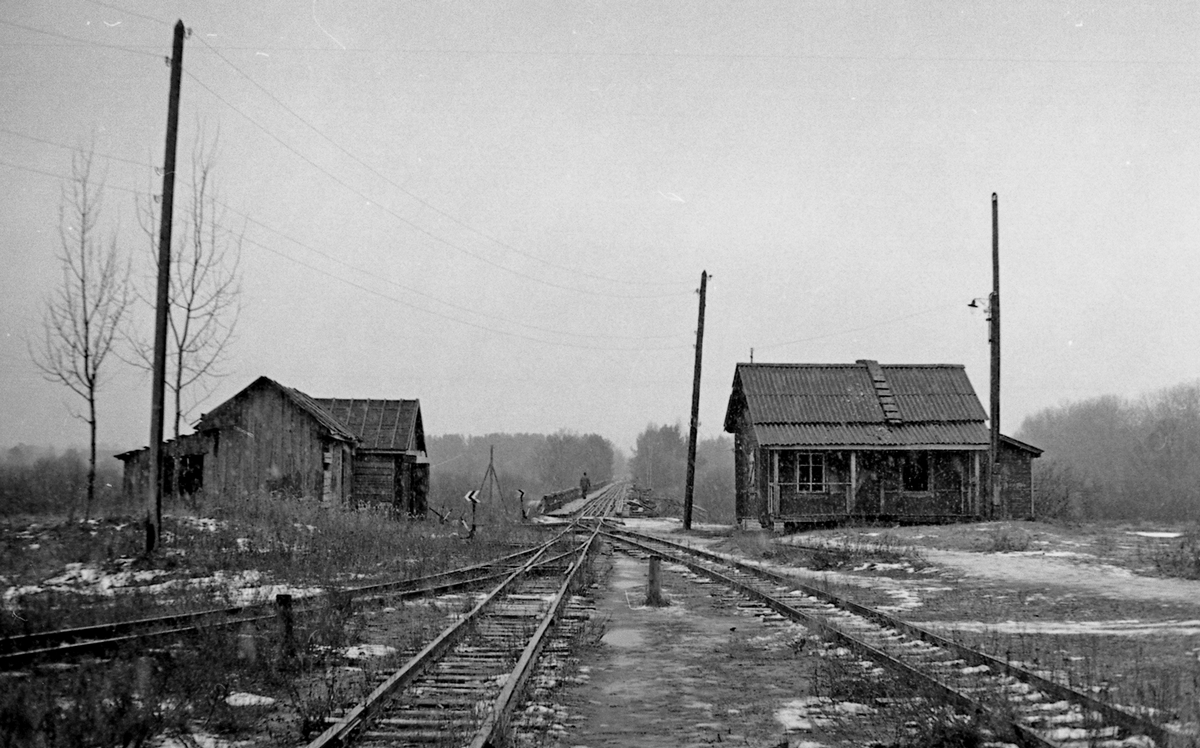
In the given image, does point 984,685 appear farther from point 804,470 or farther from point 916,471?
point 916,471

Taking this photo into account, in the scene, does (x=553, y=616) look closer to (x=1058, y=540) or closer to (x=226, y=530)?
(x=226, y=530)

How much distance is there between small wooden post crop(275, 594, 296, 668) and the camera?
8000 millimetres

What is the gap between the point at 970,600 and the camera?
13352mm

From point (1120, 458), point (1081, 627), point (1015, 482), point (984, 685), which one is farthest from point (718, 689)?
point (1120, 458)

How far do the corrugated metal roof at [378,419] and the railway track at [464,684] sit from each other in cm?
2688

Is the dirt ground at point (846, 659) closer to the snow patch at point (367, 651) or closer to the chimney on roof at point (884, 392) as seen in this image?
the snow patch at point (367, 651)

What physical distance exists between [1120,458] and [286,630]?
297 feet

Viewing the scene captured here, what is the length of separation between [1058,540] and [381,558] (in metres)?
15.0

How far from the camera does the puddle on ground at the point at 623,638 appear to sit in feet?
32.1

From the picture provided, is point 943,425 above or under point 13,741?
above

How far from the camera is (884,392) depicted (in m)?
34.2

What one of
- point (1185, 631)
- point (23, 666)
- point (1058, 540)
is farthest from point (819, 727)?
point (1058, 540)

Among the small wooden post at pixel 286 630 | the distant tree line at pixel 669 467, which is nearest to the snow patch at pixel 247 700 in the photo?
the small wooden post at pixel 286 630

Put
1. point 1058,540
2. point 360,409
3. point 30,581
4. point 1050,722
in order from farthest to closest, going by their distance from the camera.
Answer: point 360,409 → point 1058,540 → point 30,581 → point 1050,722
